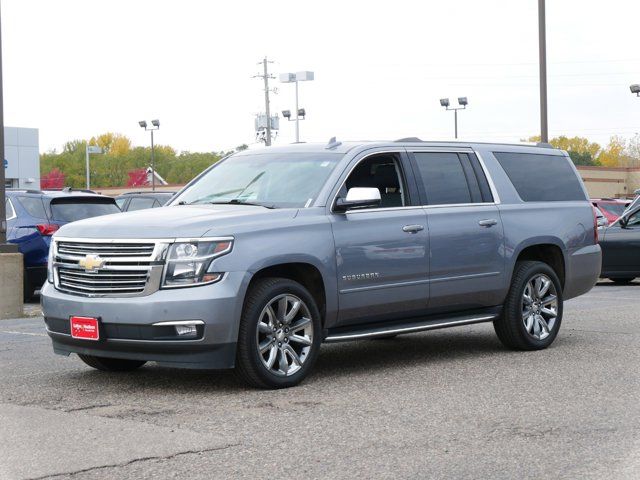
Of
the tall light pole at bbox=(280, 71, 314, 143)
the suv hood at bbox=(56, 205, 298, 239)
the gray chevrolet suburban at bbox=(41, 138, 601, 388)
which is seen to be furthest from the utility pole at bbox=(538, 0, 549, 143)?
the tall light pole at bbox=(280, 71, 314, 143)

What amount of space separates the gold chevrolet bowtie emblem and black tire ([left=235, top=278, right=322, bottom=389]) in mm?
1064

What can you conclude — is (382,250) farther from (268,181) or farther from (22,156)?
(22,156)

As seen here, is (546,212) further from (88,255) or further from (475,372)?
(88,255)

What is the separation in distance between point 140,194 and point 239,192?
15380 mm

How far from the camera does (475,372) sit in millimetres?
9070

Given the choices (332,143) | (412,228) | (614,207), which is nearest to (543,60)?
(614,207)

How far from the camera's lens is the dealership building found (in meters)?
63.1

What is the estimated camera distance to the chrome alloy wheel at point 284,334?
813 centimetres

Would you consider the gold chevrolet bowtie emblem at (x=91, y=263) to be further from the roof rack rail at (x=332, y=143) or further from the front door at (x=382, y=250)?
the roof rack rail at (x=332, y=143)

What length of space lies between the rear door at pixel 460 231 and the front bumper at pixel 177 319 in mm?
2116

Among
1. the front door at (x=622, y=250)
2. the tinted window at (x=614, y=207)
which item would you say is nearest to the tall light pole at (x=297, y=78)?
the tinted window at (x=614, y=207)

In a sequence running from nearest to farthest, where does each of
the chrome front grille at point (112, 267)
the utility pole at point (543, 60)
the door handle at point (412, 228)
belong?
the chrome front grille at point (112, 267)
the door handle at point (412, 228)
the utility pole at point (543, 60)

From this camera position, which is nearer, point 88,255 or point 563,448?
point 563,448

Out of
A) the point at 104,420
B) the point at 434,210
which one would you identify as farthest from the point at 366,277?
the point at 104,420
